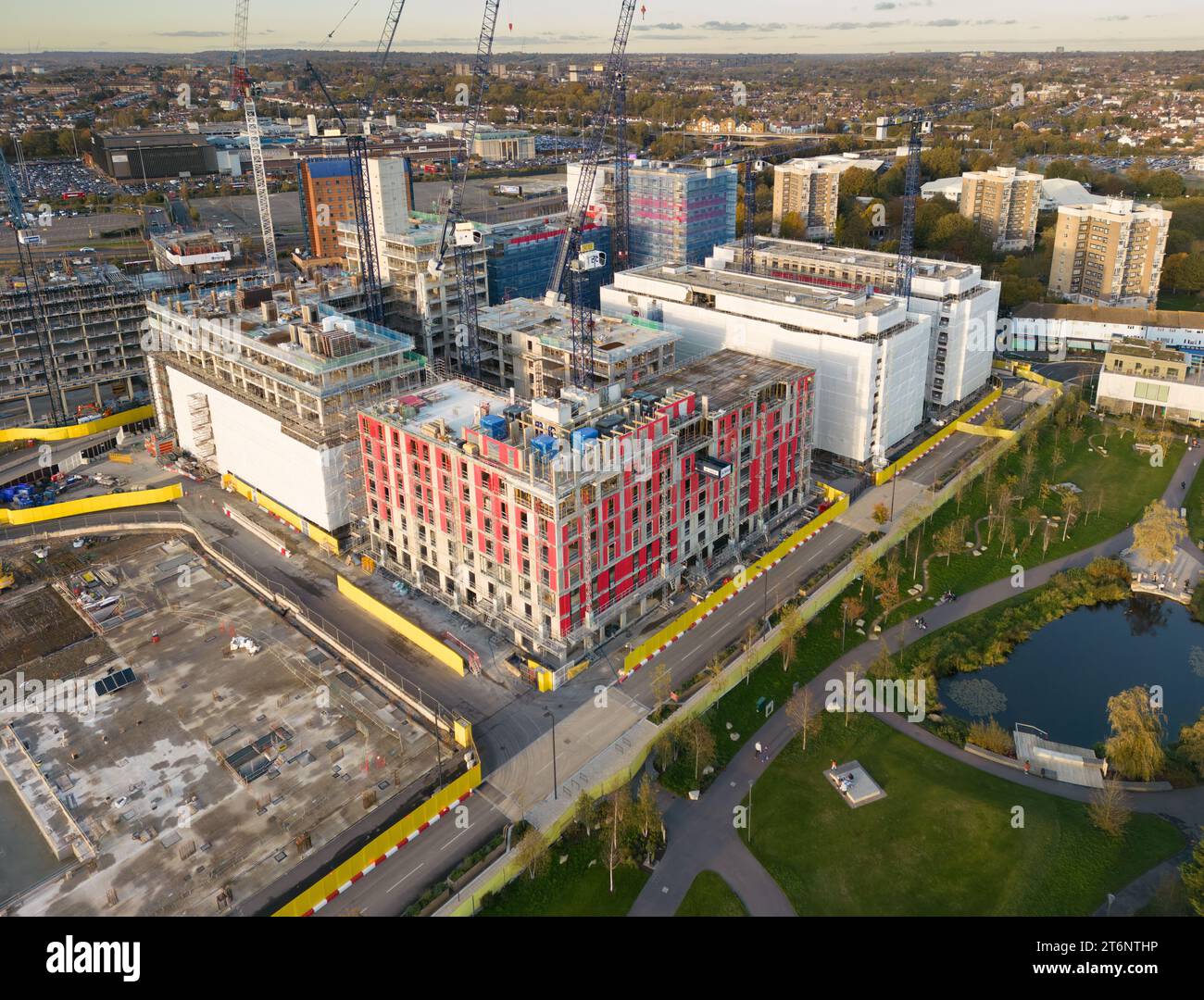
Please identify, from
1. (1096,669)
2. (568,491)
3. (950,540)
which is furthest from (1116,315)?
(568,491)

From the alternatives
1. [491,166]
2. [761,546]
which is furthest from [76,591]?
[491,166]

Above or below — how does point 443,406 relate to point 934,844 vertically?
above

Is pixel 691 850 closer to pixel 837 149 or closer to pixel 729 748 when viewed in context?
pixel 729 748

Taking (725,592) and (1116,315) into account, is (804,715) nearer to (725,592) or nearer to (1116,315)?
(725,592)

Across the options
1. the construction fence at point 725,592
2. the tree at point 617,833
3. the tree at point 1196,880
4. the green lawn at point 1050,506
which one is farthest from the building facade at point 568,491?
the tree at point 1196,880

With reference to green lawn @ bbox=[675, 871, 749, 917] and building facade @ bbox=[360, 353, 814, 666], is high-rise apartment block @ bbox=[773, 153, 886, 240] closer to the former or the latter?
building facade @ bbox=[360, 353, 814, 666]

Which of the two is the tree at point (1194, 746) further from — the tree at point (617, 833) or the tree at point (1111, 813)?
the tree at point (617, 833)

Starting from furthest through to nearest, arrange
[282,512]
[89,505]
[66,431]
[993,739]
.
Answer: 1. [66,431]
2. [89,505]
3. [282,512]
4. [993,739]
